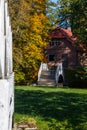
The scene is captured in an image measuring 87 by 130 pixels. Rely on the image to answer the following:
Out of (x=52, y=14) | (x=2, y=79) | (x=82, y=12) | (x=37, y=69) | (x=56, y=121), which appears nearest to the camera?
(x=2, y=79)

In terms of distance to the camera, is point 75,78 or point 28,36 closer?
point 28,36

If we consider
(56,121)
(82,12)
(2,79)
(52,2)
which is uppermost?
(52,2)

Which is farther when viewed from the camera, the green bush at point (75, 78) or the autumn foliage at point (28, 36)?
the green bush at point (75, 78)

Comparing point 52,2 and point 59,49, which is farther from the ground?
point 52,2

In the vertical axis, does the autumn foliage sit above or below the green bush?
above

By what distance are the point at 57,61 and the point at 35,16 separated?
13179 millimetres

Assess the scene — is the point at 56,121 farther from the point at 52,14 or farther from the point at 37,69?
the point at 52,14

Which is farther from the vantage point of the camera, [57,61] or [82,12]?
[57,61]

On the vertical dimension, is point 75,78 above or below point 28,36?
below

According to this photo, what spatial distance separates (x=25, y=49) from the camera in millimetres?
42375

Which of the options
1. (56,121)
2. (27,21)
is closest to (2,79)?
(56,121)

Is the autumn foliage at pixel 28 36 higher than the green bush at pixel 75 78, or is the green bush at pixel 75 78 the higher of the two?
the autumn foliage at pixel 28 36

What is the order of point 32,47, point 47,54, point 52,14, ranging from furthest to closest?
1. point 47,54
2. point 52,14
3. point 32,47

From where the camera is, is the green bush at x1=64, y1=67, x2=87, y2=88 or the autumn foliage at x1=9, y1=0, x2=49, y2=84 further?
the green bush at x1=64, y1=67, x2=87, y2=88
